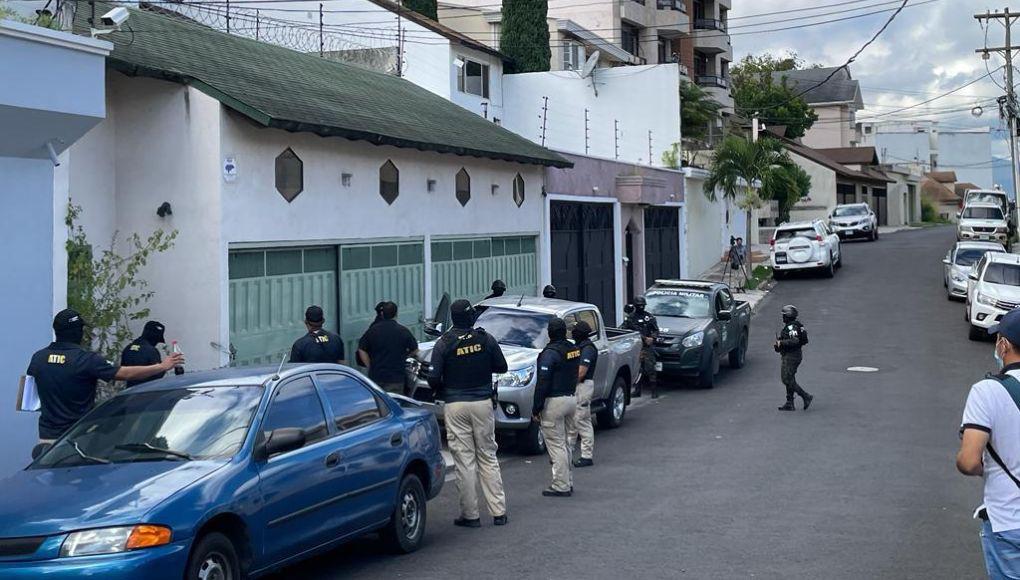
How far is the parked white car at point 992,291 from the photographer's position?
80.8 feet

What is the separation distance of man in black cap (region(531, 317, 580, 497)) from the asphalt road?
31 centimetres

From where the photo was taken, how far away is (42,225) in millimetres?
11477

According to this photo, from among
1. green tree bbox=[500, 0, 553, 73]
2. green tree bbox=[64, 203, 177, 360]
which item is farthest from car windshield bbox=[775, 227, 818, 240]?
green tree bbox=[64, 203, 177, 360]

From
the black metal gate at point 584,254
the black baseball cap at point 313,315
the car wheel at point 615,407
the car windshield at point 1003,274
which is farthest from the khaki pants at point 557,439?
the car windshield at point 1003,274

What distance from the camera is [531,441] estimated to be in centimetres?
1423

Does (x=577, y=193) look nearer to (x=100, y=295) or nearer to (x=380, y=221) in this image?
(x=380, y=221)

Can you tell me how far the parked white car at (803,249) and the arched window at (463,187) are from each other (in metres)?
20.4

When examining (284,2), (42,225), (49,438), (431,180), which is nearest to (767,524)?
(49,438)

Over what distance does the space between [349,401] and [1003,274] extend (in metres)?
20.9

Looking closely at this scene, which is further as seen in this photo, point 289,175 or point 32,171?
point 289,175

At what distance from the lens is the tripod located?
121 ft

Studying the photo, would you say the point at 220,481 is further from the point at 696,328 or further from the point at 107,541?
the point at 696,328

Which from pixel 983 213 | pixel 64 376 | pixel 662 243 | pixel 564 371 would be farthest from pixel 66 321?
pixel 983 213

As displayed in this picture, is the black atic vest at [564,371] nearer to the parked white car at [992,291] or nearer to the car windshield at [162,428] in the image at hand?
the car windshield at [162,428]
